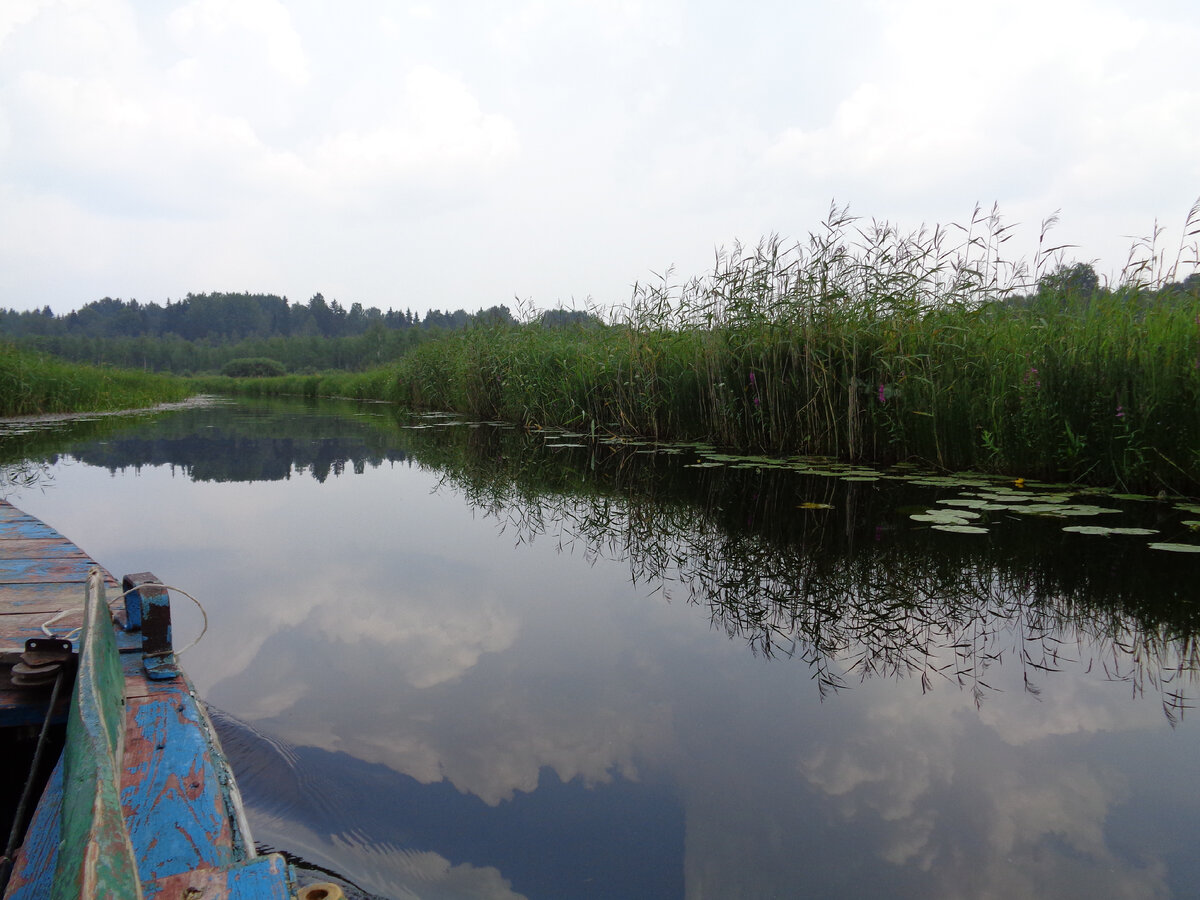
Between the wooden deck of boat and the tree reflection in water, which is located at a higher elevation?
the wooden deck of boat

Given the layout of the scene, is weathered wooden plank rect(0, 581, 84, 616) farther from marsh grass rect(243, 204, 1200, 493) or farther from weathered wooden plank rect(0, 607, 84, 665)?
marsh grass rect(243, 204, 1200, 493)

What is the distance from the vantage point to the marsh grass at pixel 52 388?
34.9ft

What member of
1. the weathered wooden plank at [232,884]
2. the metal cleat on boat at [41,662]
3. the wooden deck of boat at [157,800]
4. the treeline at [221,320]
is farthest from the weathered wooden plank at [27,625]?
the treeline at [221,320]

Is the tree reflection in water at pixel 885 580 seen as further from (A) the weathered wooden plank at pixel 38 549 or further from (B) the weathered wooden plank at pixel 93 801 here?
(A) the weathered wooden plank at pixel 38 549

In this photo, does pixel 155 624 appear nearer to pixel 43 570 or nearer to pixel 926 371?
pixel 43 570

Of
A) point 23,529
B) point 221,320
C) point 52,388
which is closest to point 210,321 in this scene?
point 221,320

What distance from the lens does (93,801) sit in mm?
604

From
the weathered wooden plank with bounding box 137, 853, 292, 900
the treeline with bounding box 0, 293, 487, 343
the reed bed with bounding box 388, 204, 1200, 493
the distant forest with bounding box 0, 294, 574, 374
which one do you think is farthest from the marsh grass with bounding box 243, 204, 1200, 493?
the treeline with bounding box 0, 293, 487, 343

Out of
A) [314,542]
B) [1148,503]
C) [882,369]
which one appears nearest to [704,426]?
[882,369]

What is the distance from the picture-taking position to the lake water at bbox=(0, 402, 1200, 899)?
1.25 m

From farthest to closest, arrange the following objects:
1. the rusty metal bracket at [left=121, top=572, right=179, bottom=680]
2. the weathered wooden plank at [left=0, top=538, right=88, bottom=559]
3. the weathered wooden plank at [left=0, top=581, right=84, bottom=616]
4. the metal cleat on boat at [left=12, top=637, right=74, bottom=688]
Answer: the weathered wooden plank at [left=0, top=538, right=88, bottom=559] → the weathered wooden plank at [left=0, top=581, right=84, bottom=616] → the rusty metal bracket at [left=121, top=572, right=179, bottom=680] → the metal cleat on boat at [left=12, top=637, right=74, bottom=688]

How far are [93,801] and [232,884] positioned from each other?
0.24 metres

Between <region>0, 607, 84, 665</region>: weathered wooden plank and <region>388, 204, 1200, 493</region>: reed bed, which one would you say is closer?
<region>0, 607, 84, 665</region>: weathered wooden plank

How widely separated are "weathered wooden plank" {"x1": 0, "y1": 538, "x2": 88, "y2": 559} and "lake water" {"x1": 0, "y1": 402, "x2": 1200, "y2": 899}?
440mm
